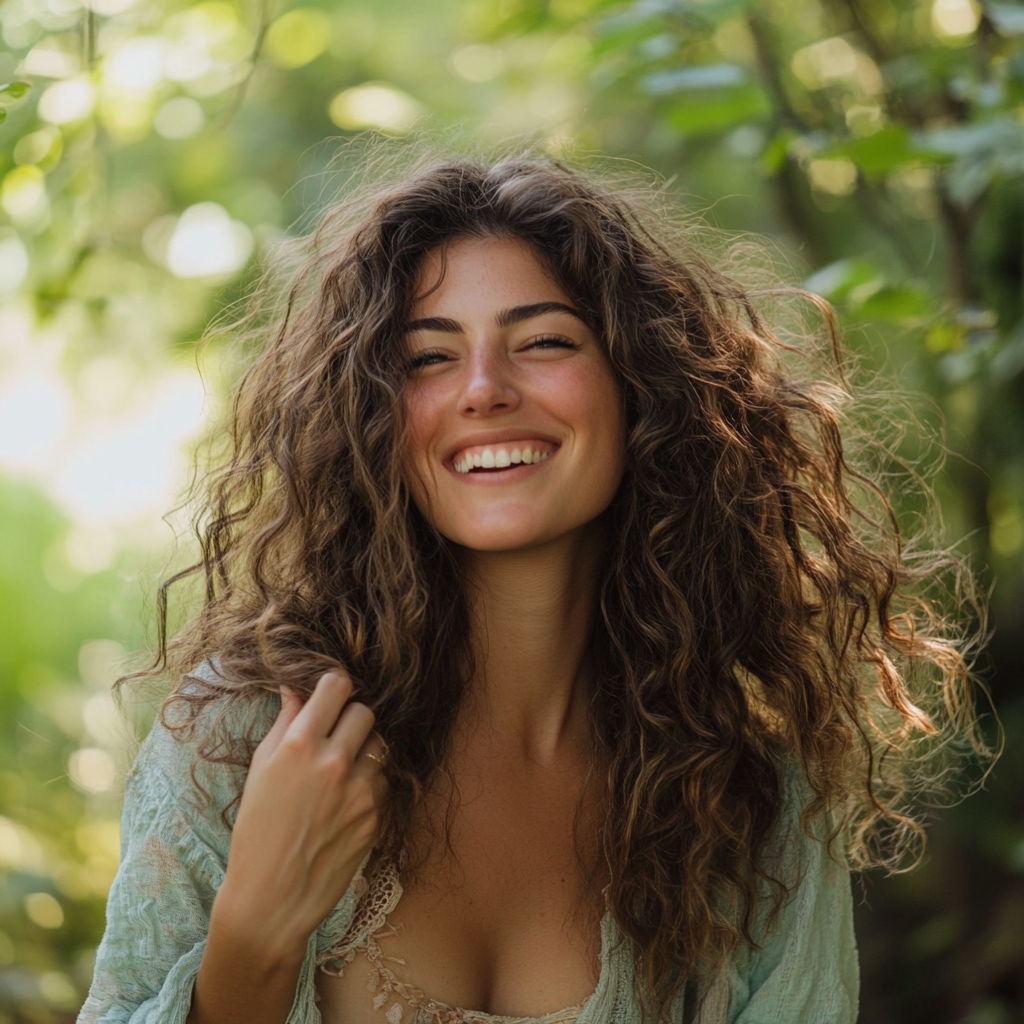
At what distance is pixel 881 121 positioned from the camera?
317cm

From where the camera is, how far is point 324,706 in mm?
1569

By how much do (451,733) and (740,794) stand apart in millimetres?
476

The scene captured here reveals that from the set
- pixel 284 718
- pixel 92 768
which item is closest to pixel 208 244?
pixel 92 768

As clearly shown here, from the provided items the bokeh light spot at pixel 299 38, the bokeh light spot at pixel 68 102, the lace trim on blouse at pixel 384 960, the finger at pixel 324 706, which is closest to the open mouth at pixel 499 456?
the finger at pixel 324 706

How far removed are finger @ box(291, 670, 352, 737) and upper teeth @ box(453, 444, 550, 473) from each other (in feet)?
1.13

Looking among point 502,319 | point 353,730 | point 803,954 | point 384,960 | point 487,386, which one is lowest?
point 803,954

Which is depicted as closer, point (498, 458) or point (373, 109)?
point (498, 458)

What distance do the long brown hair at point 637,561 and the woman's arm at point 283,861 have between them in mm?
183

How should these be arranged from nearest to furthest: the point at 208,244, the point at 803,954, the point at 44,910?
the point at 803,954 < the point at 208,244 < the point at 44,910

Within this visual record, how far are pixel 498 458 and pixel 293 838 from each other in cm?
57

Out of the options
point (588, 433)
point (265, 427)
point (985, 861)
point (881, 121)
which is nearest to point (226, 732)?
point (265, 427)

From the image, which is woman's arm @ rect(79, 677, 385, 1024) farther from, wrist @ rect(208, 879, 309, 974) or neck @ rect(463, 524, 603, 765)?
neck @ rect(463, 524, 603, 765)

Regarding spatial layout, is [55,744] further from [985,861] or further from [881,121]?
[881,121]

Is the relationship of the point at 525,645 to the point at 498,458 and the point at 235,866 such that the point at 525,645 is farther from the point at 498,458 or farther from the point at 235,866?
the point at 235,866
